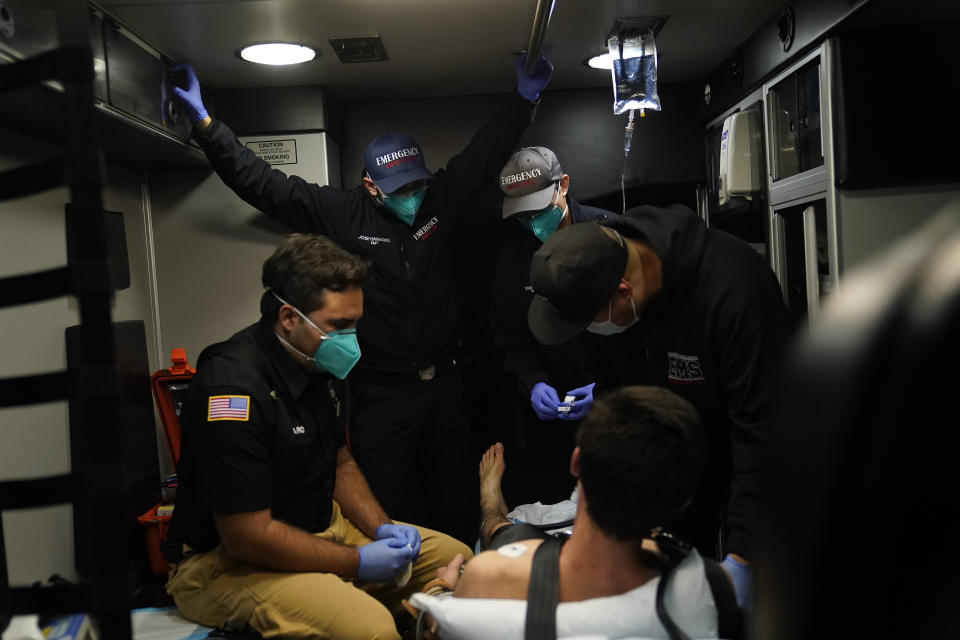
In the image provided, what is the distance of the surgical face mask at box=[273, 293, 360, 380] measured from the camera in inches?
82.8

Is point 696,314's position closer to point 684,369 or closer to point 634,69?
point 684,369

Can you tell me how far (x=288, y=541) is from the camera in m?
1.88

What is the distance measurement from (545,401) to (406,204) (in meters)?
0.95

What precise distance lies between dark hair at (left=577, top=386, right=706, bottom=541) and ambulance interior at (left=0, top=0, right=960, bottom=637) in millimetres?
1016

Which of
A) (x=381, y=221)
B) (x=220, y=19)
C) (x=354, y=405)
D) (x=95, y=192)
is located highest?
(x=220, y=19)

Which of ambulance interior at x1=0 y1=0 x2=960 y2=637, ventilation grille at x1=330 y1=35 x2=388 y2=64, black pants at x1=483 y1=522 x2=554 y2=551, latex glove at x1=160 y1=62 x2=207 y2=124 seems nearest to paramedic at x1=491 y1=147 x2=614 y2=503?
ambulance interior at x1=0 y1=0 x2=960 y2=637

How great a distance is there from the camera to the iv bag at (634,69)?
2.62 metres

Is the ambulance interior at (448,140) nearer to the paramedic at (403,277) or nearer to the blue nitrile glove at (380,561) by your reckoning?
the paramedic at (403,277)

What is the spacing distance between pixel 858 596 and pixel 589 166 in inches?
128

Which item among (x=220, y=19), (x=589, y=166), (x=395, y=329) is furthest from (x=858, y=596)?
(x=589, y=166)

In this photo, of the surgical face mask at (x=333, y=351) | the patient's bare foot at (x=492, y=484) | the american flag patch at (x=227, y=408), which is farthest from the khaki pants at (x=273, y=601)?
the patient's bare foot at (x=492, y=484)

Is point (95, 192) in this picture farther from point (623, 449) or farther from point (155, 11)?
point (155, 11)

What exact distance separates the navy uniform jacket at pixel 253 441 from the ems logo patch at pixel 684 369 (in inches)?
41.0

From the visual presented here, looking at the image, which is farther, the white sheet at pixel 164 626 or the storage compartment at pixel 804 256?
the storage compartment at pixel 804 256
